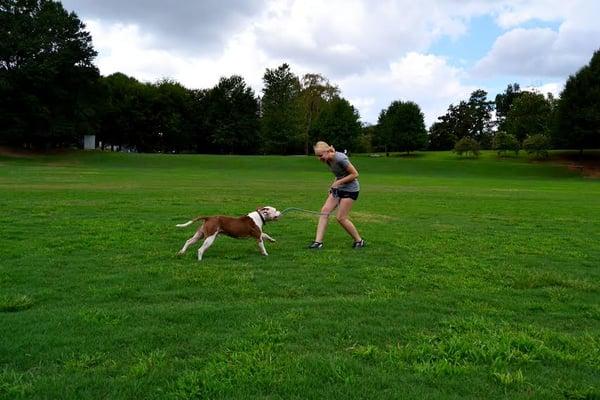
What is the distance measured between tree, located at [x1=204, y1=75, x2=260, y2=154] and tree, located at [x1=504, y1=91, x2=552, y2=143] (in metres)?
44.9

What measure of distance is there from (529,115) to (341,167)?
87609 mm

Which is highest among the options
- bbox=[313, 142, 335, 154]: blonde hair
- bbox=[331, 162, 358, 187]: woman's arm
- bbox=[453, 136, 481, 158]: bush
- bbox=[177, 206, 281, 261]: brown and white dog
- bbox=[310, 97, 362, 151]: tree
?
bbox=[310, 97, 362, 151]: tree

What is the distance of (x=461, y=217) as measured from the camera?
58.3ft

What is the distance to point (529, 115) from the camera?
292 feet

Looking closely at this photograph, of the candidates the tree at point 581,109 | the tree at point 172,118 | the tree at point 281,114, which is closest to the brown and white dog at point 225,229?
the tree at point 581,109

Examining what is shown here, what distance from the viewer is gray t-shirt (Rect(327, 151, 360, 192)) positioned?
426 inches

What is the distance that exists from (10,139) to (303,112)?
158 ft

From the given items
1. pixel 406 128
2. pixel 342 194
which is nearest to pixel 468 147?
pixel 406 128

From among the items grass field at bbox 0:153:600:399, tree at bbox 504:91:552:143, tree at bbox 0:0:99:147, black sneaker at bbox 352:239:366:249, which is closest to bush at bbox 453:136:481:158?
tree at bbox 504:91:552:143

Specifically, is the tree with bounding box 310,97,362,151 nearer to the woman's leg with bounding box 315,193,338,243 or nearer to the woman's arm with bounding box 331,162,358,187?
the woman's leg with bounding box 315,193,338,243

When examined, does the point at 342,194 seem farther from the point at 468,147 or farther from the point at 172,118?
the point at 172,118

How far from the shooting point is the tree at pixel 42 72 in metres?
60.9

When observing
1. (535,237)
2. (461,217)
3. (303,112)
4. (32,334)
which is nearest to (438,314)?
(32,334)

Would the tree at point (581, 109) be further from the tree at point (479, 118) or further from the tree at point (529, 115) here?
the tree at point (479, 118)
